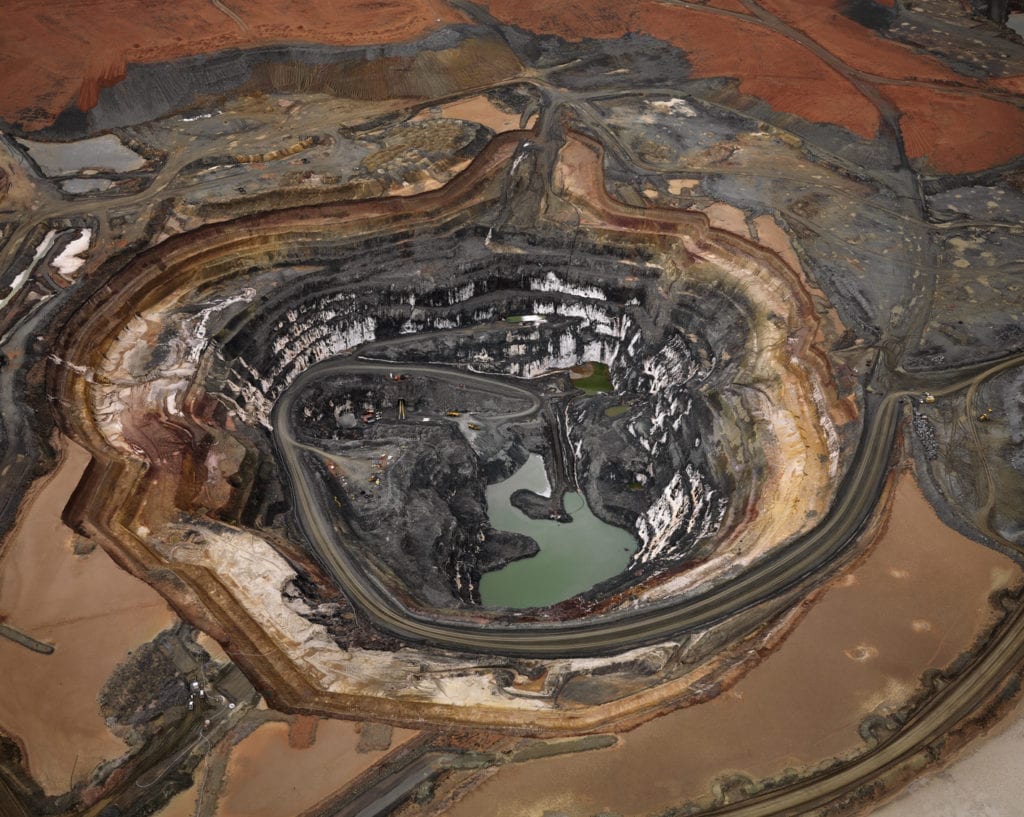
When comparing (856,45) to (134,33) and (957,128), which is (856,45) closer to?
(957,128)

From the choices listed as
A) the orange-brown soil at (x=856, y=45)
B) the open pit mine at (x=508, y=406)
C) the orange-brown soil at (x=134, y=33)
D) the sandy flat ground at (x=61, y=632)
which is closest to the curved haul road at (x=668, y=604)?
the open pit mine at (x=508, y=406)

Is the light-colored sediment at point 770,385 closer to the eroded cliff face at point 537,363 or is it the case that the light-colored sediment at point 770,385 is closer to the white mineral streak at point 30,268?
the eroded cliff face at point 537,363

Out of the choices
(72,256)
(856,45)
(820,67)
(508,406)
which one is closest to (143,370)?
(72,256)

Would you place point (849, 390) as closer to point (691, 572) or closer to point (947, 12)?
point (691, 572)

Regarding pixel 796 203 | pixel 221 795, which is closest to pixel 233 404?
pixel 221 795

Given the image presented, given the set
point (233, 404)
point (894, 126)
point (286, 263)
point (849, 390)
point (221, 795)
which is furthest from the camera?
point (894, 126)
